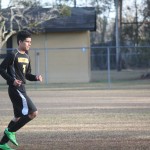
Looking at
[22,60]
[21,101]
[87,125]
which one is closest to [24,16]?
[87,125]

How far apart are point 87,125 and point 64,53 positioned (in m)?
21.1

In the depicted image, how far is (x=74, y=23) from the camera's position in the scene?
3316cm

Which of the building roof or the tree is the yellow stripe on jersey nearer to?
the tree

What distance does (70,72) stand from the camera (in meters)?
31.9

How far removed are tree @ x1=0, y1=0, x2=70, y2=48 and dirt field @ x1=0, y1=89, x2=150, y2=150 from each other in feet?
39.4

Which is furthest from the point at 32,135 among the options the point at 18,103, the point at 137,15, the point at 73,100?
the point at 137,15

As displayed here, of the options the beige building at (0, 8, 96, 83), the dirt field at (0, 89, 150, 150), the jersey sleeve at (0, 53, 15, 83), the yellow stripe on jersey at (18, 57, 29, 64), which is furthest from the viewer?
the beige building at (0, 8, 96, 83)

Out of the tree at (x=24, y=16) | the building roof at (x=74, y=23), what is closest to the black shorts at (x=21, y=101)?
the tree at (x=24, y=16)

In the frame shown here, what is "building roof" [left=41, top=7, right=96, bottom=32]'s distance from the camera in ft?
106

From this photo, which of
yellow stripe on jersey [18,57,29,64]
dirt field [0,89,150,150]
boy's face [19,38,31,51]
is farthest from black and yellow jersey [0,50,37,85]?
dirt field [0,89,150,150]

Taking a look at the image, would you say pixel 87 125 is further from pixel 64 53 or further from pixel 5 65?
pixel 64 53

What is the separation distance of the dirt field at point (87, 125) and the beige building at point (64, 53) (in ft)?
44.0

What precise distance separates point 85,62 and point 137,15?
89.9 ft

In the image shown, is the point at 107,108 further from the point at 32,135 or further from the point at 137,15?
the point at 137,15
